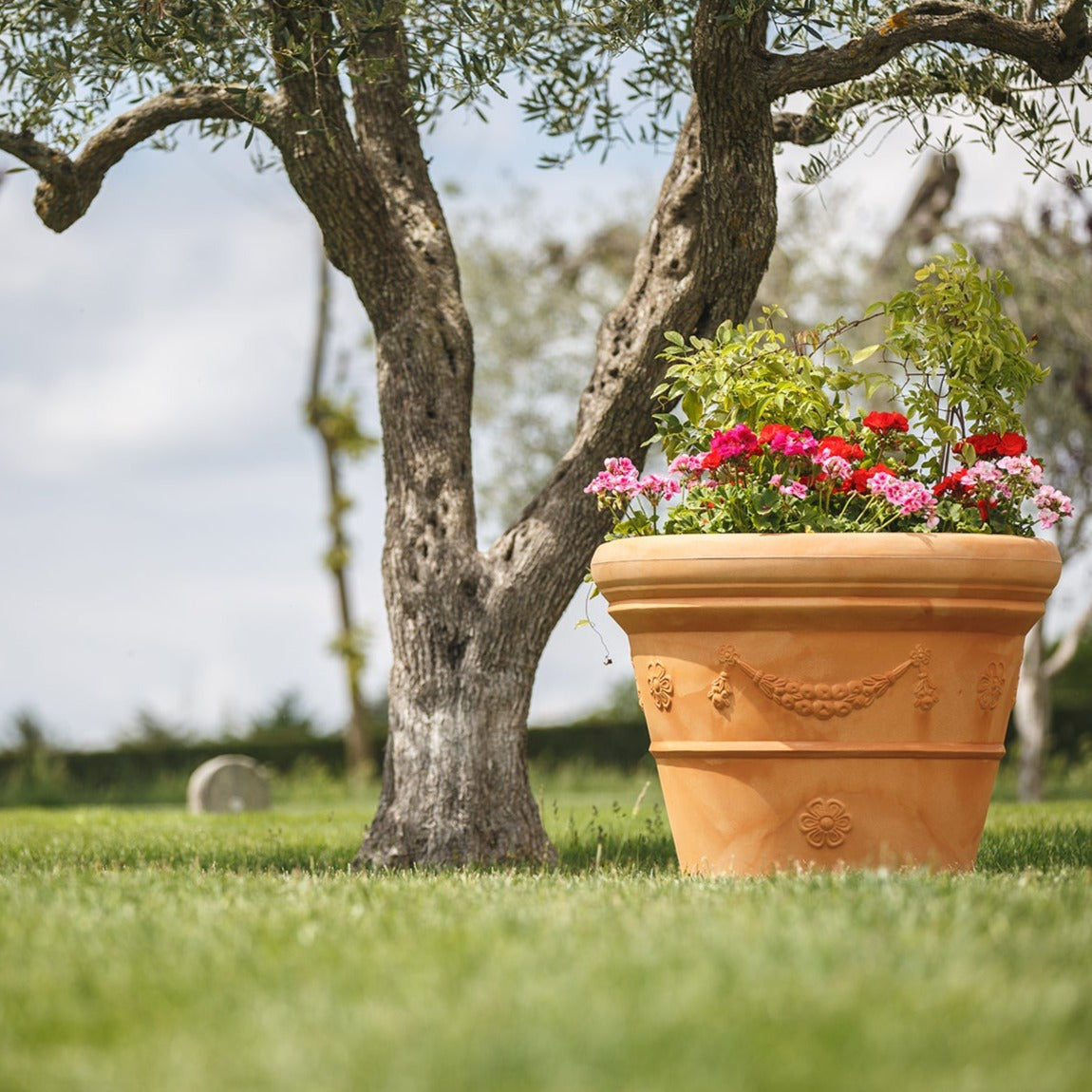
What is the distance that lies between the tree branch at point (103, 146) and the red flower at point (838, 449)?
3106mm

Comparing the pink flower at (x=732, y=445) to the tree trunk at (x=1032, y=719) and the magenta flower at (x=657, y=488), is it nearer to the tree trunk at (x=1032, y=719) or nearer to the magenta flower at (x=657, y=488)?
the magenta flower at (x=657, y=488)

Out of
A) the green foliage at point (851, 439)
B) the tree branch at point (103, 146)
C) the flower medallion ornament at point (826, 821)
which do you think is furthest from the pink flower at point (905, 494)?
the tree branch at point (103, 146)

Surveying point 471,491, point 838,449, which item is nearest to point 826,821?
point 838,449

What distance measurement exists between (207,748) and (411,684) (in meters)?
14.0

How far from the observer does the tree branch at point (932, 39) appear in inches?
225

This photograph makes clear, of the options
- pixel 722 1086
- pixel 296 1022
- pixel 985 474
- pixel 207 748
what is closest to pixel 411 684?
pixel 985 474

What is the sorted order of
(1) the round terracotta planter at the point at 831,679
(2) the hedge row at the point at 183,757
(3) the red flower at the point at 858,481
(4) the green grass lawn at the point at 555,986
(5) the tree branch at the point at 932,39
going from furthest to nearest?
(2) the hedge row at the point at 183,757
(5) the tree branch at the point at 932,39
(3) the red flower at the point at 858,481
(1) the round terracotta planter at the point at 831,679
(4) the green grass lawn at the point at 555,986

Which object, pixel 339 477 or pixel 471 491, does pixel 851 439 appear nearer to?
pixel 471 491

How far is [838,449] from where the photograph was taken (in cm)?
506

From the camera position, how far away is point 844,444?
5102 millimetres

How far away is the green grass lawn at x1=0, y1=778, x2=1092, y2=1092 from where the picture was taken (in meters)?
2.27

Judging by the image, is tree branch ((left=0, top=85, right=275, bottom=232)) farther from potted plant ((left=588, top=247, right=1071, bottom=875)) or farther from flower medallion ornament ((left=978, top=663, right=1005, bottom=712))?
flower medallion ornament ((left=978, top=663, right=1005, bottom=712))

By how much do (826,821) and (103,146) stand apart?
4.54m

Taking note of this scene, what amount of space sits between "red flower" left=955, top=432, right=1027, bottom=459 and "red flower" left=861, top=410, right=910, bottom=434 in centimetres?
26
